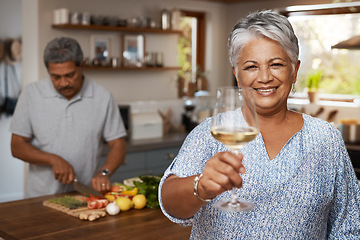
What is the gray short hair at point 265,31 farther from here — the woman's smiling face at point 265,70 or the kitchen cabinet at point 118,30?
the kitchen cabinet at point 118,30

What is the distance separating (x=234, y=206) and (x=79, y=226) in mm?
1287

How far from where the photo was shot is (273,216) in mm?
1470

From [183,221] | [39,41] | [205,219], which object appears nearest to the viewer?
[183,221]

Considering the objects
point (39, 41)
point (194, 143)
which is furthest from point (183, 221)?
point (39, 41)

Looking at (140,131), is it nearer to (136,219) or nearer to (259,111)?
(136,219)

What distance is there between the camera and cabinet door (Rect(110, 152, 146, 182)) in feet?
15.6

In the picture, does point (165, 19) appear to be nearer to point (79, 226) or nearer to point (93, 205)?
point (93, 205)

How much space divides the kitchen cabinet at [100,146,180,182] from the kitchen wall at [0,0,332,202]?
0.71 m

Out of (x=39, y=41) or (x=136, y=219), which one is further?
(x=39, y=41)

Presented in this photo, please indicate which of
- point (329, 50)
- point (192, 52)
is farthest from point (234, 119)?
point (192, 52)

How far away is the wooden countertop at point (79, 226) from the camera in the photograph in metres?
2.21

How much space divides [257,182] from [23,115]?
2038 millimetres

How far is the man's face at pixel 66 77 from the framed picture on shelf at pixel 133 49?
2.36 metres

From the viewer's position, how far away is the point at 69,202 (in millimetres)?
2604
